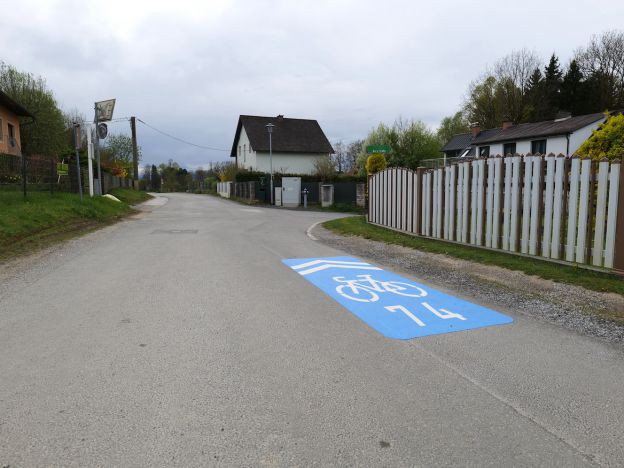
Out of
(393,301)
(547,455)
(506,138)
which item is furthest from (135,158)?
(547,455)

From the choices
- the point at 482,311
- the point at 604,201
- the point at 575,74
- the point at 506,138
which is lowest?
the point at 482,311

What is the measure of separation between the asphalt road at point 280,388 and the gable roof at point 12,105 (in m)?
22.7

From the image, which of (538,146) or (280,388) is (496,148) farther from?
(280,388)

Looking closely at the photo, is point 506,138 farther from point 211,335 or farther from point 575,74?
point 211,335

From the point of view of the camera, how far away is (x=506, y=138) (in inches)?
1597

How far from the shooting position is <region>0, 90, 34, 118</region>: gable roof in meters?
23.7

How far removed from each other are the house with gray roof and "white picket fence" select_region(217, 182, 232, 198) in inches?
947

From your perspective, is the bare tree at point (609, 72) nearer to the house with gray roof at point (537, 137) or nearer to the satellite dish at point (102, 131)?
the house with gray roof at point (537, 137)

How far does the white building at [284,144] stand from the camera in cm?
4653

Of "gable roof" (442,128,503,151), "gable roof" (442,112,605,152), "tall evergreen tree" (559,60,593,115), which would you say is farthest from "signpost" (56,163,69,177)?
"tall evergreen tree" (559,60,593,115)

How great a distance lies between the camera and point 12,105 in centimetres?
2561

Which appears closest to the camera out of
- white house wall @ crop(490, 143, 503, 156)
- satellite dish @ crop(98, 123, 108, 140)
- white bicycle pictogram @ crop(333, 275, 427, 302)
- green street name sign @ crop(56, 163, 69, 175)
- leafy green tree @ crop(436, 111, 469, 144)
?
white bicycle pictogram @ crop(333, 275, 427, 302)

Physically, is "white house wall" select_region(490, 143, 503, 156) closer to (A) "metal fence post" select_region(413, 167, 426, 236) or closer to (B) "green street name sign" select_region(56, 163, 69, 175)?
(A) "metal fence post" select_region(413, 167, 426, 236)

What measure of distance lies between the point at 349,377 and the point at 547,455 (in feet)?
4.85
